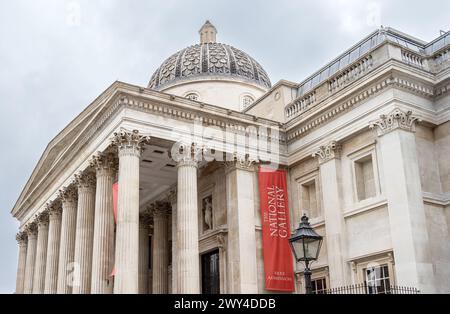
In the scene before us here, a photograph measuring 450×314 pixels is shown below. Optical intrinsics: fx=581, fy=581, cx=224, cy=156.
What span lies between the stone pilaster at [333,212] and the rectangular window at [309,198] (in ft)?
4.07

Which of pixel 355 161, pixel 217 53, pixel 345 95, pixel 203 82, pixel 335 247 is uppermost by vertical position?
pixel 217 53

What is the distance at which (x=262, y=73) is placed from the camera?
3741 centimetres

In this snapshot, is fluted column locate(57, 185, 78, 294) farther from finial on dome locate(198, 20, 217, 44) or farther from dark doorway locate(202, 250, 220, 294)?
finial on dome locate(198, 20, 217, 44)

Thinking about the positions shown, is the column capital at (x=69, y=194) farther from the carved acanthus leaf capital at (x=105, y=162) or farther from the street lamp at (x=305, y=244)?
the street lamp at (x=305, y=244)

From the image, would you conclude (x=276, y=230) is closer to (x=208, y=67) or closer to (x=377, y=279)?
(x=377, y=279)

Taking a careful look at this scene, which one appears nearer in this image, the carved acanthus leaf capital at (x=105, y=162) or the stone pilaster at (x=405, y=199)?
the stone pilaster at (x=405, y=199)

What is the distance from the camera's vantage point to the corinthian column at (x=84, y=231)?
24.2 meters

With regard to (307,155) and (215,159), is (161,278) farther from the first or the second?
(307,155)

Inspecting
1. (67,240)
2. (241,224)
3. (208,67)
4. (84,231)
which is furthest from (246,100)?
(84,231)

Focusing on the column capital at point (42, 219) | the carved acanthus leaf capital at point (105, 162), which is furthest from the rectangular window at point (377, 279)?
the column capital at point (42, 219)

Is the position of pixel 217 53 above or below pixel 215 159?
above

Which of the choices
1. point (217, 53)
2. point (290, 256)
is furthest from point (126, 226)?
point (217, 53)

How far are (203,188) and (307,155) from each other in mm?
5266

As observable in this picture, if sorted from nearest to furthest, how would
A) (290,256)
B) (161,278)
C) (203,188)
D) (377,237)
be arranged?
(377,237)
(290,256)
(203,188)
(161,278)
